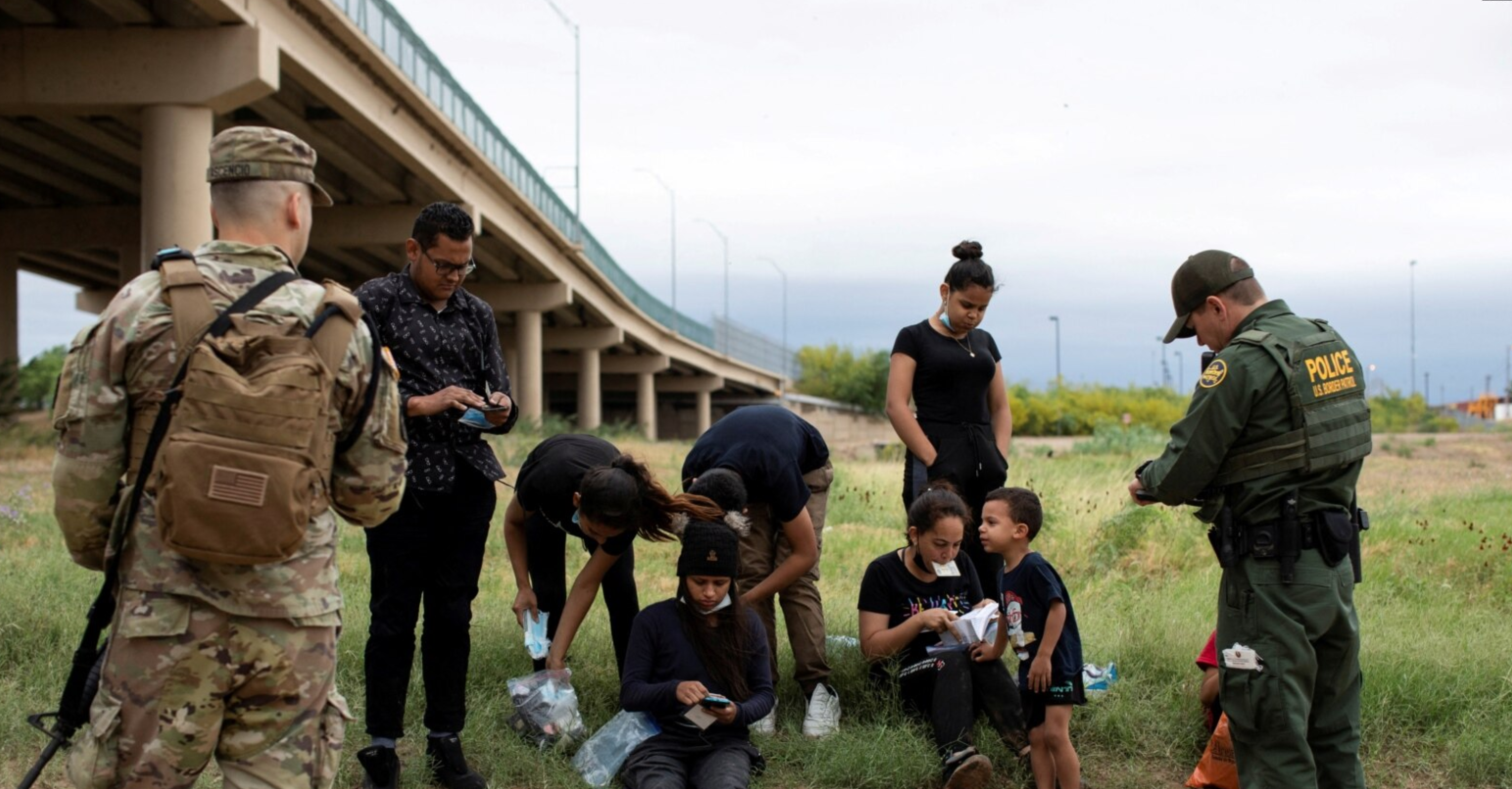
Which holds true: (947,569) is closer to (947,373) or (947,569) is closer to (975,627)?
(975,627)

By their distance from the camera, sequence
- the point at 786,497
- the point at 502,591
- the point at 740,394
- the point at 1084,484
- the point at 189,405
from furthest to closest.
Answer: the point at 740,394 < the point at 1084,484 < the point at 502,591 < the point at 786,497 < the point at 189,405

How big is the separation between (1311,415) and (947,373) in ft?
6.84

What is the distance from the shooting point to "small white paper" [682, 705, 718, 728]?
483cm

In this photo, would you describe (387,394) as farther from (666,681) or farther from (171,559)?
(666,681)

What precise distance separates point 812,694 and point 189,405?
11.5ft

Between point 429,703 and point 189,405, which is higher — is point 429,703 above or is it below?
below

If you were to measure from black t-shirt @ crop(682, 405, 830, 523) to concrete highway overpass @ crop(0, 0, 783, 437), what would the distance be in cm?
1087

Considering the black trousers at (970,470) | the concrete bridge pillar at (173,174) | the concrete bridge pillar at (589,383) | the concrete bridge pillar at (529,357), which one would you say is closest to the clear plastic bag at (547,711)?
the black trousers at (970,470)

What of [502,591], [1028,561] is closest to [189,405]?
[1028,561]

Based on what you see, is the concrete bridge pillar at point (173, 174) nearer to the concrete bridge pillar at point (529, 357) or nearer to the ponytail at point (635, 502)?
the ponytail at point (635, 502)

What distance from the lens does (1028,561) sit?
4.93 metres

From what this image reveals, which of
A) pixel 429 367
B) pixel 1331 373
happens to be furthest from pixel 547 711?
pixel 1331 373

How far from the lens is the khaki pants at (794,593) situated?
5.56m

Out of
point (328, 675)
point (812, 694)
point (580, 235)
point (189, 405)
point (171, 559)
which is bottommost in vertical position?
point (812, 694)
